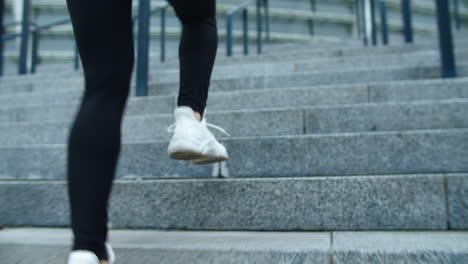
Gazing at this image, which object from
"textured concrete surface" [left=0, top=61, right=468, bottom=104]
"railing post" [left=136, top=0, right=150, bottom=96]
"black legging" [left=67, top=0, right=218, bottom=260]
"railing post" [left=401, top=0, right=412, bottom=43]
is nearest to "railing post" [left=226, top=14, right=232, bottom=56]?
"railing post" [left=401, top=0, right=412, bottom=43]

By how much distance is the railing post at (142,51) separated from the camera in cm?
238

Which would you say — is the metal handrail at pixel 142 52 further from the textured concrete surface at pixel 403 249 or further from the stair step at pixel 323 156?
the textured concrete surface at pixel 403 249

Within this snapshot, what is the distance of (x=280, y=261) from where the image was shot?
911 mm

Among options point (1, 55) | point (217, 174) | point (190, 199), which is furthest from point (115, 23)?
point (1, 55)

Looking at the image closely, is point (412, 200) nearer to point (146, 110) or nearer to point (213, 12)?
point (213, 12)

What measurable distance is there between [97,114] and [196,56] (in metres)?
0.36

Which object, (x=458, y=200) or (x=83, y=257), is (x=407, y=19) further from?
(x=83, y=257)

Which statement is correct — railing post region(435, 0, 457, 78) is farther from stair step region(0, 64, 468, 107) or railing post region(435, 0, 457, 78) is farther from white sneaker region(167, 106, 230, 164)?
white sneaker region(167, 106, 230, 164)

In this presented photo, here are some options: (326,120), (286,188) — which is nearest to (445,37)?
(326,120)

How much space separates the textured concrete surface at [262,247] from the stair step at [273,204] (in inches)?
2.0

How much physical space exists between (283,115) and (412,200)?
72cm

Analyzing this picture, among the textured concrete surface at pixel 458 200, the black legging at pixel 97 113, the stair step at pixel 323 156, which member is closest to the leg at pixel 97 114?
the black legging at pixel 97 113

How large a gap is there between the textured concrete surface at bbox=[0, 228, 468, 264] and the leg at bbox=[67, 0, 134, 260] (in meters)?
0.30

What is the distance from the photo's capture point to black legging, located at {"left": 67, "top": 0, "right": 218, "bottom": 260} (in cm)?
67
